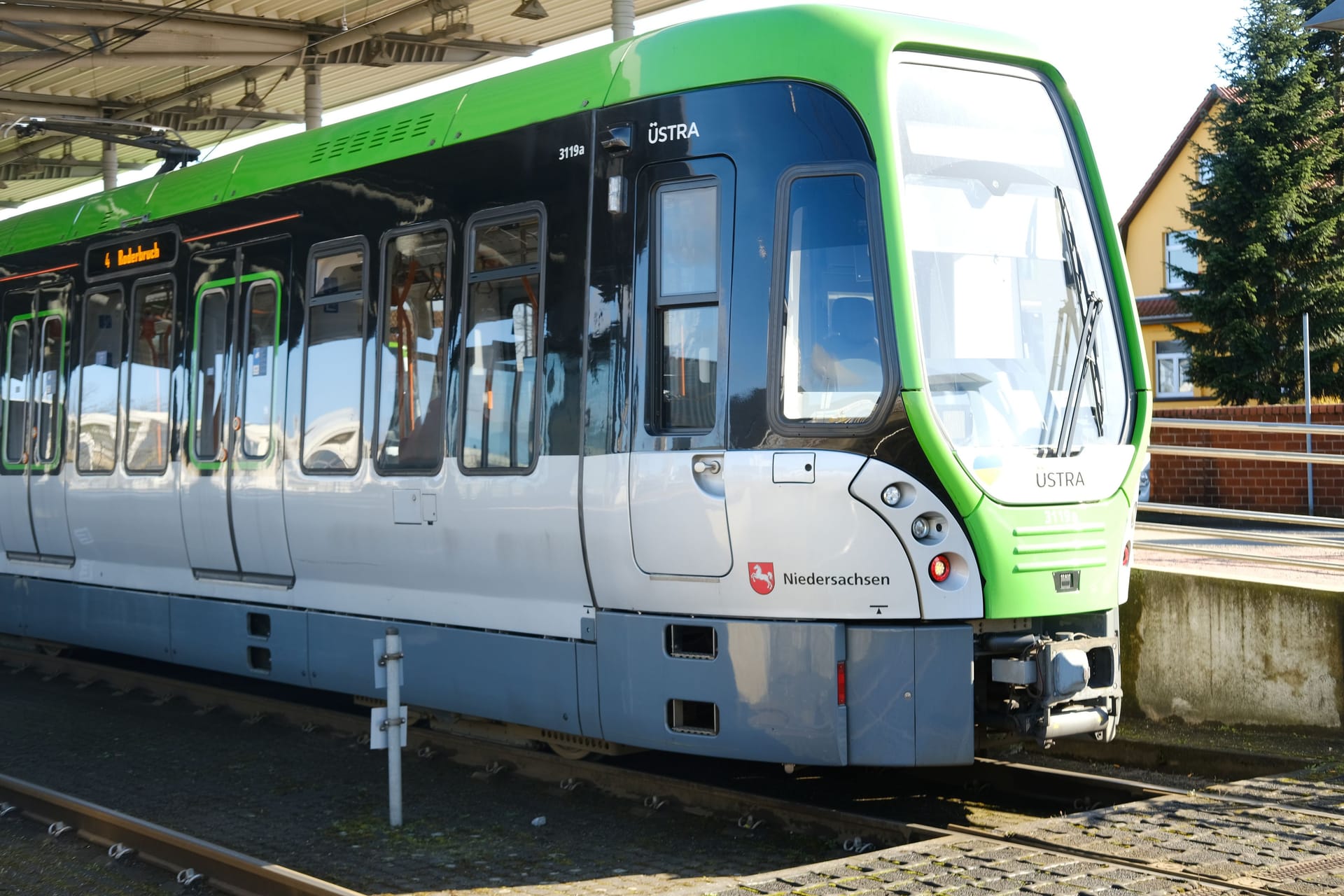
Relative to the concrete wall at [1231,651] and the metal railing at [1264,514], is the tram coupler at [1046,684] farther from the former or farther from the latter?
the concrete wall at [1231,651]

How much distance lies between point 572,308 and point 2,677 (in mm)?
7926

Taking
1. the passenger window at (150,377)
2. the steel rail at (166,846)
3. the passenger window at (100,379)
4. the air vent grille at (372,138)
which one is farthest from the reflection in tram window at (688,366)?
the passenger window at (100,379)

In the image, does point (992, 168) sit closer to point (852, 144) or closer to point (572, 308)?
point (852, 144)

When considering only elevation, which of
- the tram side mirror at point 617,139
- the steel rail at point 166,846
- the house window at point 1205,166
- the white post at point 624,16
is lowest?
→ the steel rail at point 166,846

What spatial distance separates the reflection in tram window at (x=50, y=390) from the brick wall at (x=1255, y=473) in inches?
587

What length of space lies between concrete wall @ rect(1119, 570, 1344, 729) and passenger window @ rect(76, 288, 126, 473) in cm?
727

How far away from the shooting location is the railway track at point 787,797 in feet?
21.1

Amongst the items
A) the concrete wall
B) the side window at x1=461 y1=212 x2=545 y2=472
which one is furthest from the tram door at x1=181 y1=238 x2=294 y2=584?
the concrete wall

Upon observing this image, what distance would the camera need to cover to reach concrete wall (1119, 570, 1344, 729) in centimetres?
859

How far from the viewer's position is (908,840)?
669cm

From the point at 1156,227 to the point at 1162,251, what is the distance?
32.2 inches

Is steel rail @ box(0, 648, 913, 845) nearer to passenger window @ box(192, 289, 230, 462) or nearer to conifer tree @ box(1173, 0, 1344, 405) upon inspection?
passenger window @ box(192, 289, 230, 462)

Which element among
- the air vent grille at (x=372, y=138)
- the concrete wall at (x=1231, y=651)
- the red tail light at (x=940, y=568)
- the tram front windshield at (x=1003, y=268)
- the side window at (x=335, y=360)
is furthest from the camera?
the side window at (x=335, y=360)

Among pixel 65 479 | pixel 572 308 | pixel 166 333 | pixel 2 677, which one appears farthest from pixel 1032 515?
pixel 2 677
